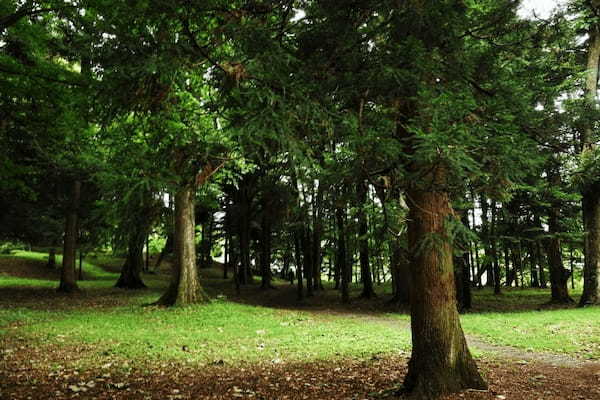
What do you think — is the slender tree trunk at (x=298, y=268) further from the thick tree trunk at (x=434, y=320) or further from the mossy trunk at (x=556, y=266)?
the thick tree trunk at (x=434, y=320)

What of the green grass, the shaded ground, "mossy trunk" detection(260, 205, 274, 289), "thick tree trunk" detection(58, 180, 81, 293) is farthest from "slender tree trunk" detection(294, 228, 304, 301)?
the shaded ground

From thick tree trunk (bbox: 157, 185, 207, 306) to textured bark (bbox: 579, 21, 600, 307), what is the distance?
50.4 feet

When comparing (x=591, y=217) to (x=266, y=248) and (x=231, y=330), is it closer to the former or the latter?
(x=231, y=330)

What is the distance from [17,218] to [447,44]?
2018 cm

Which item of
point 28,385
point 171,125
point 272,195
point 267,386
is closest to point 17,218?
point 272,195

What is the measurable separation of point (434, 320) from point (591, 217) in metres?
15.3

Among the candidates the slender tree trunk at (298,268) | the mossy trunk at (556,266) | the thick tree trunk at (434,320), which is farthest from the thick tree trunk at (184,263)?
the mossy trunk at (556,266)

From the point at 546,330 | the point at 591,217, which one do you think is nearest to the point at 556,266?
the point at 591,217

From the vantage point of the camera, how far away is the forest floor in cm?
609

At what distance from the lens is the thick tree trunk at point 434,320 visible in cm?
574

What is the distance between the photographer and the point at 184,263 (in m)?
15.6

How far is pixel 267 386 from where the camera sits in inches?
251

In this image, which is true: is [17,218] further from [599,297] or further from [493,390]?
[599,297]

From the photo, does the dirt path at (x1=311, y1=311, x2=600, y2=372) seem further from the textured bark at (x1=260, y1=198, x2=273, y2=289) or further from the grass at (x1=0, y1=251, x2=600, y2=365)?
the textured bark at (x1=260, y1=198, x2=273, y2=289)
